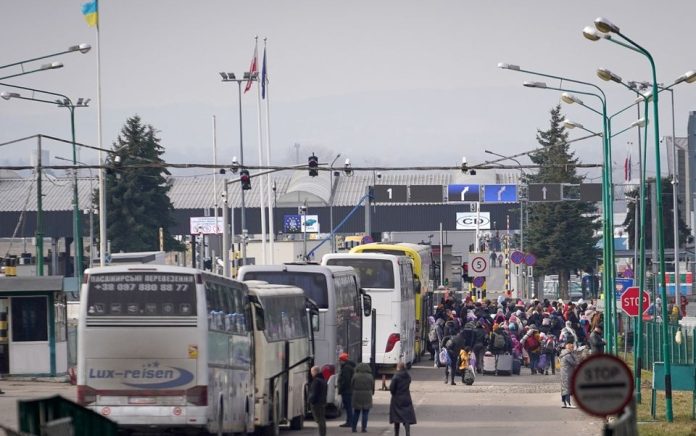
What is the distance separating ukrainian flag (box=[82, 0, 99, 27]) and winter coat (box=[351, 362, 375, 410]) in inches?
1590

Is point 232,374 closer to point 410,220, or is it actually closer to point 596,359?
point 596,359

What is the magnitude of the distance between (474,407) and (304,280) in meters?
4.87

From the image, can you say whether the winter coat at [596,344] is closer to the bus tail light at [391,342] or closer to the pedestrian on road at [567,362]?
the pedestrian on road at [567,362]

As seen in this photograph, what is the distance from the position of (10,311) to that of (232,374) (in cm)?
1618

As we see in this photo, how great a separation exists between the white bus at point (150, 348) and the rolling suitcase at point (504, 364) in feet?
75.4

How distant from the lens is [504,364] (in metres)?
45.7

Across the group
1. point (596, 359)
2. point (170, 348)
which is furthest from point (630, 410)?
point (170, 348)

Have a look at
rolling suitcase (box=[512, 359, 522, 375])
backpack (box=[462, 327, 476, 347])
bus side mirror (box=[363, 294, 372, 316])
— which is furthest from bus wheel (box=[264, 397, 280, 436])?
rolling suitcase (box=[512, 359, 522, 375])

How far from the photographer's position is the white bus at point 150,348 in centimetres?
2267

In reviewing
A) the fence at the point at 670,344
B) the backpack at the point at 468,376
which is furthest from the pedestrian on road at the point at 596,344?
the backpack at the point at 468,376

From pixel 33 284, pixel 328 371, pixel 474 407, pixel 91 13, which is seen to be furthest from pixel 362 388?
pixel 91 13

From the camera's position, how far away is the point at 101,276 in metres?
23.3

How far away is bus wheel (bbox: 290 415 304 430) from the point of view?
2947 centimetres

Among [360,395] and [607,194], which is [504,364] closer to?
[607,194]
